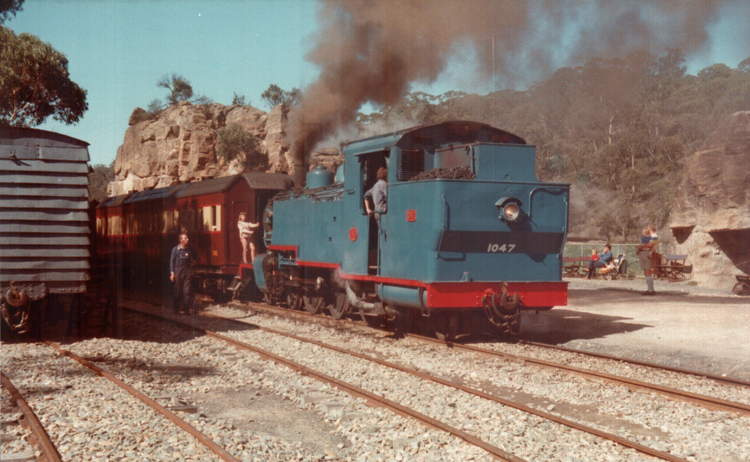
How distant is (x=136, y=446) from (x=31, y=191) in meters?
6.03

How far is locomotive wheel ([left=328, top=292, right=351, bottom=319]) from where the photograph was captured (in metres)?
12.5

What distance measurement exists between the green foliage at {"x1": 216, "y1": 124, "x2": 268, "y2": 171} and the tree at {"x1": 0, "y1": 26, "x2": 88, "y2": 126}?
33.5m

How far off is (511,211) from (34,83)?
16.6 metres

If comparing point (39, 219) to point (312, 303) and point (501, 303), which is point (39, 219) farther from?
point (501, 303)

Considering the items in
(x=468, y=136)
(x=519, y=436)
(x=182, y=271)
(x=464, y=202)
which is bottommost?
(x=519, y=436)

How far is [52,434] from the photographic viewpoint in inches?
214

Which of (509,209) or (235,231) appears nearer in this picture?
(509,209)

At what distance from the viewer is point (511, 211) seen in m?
9.62

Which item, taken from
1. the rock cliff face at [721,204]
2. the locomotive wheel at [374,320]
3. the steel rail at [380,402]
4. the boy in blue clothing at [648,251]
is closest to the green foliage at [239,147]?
the rock cliff face at [721,204]

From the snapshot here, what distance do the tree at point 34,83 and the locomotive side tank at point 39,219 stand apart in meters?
11.1

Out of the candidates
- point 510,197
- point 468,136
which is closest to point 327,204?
point 468,136

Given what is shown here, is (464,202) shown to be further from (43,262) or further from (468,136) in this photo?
(43,262)

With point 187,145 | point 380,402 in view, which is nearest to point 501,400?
point 380,402

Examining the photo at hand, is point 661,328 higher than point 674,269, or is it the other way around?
point 674,269
